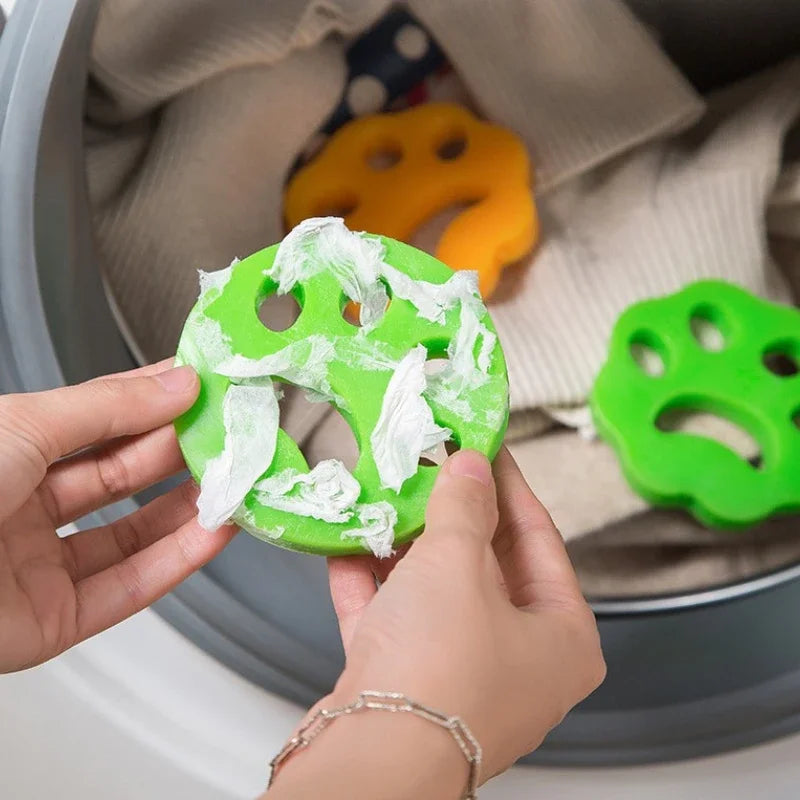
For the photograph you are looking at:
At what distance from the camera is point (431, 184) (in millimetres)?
790

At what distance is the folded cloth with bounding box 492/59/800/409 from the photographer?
0.74 metres

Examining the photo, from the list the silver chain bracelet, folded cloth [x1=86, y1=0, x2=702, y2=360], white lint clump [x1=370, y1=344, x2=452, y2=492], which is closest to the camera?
the silver chain bracelet

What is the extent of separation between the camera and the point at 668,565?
706 mm

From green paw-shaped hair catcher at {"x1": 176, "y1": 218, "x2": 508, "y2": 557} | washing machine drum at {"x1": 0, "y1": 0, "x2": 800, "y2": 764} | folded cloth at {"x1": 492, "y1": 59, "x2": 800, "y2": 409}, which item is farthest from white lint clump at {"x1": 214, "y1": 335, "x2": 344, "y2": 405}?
folded cloth at {"x1": 492, "y1": 59, "x2": 800, "y2": 409}

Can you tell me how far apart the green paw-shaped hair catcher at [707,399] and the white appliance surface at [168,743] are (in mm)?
201

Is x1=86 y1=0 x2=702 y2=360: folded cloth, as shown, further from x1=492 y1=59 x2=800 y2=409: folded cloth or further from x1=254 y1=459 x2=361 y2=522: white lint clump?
x1=254 y1=459 x2=361 y2=522: white lint clump

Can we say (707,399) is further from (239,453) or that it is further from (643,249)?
(239,453)

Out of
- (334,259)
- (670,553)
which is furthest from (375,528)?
(670,553)

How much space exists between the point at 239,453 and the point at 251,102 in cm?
39

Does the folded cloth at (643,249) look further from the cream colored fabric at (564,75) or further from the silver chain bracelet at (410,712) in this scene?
the silver chain bracelet at (410,712)

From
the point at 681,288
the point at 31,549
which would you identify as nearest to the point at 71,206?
the point at 31,549

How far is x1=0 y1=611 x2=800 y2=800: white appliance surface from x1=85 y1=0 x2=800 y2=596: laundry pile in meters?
0.17

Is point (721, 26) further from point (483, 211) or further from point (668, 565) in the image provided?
point (668, 565)

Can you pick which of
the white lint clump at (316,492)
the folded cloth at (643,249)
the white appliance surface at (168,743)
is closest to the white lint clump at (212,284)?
the white lint clump at (316,492)
